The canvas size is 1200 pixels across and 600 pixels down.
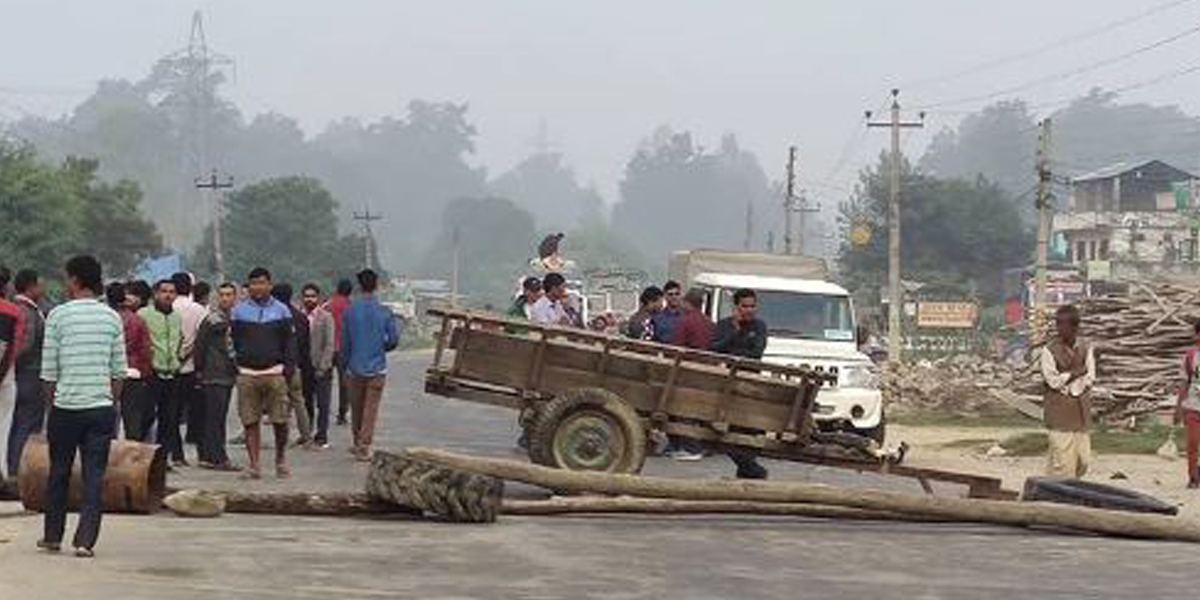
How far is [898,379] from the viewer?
1501 inches

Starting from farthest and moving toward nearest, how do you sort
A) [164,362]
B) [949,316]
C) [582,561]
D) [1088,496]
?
[949,316]
[164,362]
[1088,496]
[582,561]

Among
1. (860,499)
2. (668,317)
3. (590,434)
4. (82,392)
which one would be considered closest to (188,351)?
(590,434)

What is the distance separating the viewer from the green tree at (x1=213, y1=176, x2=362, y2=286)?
295 feet

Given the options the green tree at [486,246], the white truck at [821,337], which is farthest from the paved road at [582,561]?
the green tree at [486,246]

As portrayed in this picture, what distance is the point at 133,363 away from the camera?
49.0ft

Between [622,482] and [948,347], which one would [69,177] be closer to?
[948,347]

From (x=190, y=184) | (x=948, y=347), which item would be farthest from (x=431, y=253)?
(x=948, y=347)

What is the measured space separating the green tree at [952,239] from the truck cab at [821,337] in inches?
2660

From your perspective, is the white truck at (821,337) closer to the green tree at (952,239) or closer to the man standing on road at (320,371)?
the man standing on road at (320,371)

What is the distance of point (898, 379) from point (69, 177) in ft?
128

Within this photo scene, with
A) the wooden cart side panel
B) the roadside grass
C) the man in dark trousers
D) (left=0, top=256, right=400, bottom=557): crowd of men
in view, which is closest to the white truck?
the man in dark trousers

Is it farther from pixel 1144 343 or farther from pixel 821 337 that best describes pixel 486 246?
pixel 821 337

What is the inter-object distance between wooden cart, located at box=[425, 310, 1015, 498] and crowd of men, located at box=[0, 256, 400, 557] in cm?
154

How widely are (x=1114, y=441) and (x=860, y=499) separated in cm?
1356
